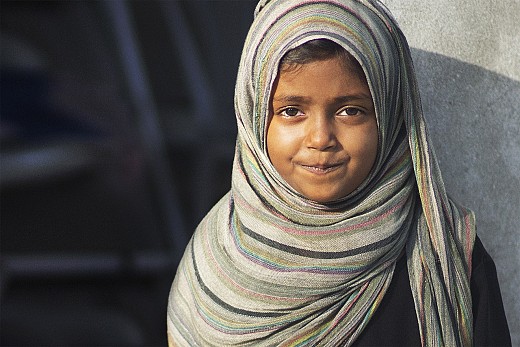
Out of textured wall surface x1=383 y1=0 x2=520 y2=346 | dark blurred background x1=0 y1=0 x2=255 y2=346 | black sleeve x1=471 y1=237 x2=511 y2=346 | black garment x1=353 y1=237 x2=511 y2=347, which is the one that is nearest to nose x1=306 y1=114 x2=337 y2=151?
black garment x1=353 y1=237 x2=511 y2=347

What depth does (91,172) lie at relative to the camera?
5426mm

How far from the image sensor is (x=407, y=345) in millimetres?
1832

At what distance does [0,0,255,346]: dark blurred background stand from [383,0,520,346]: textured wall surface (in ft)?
8.23

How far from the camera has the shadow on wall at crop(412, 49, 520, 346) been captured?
85.3 inches

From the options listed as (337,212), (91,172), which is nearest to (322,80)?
(337,212)

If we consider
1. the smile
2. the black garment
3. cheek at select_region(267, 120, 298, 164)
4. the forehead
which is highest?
the forehead

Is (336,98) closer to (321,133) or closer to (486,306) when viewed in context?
(321,133)

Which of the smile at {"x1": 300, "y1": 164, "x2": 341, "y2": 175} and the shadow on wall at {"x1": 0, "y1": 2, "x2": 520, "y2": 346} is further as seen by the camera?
the shadow on wall at {"x1": 0, "y1": 2, "x2": 520, "y2": 346}

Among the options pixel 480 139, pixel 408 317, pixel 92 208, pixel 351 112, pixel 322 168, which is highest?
pixel 92 208

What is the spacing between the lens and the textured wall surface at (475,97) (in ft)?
7.04

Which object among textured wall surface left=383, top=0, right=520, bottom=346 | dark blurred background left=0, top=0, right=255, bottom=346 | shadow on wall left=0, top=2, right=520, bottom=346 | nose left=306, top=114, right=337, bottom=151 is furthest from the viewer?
dark blurred background left=0, top=0, right=255, bottom=346

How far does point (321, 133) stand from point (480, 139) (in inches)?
26.3

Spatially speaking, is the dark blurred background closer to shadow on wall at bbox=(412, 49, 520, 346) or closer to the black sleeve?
shadow on wall at bbox=(412, 49, 520, 346)

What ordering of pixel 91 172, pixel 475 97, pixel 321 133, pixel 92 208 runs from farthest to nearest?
pixel 92 208
pixel 91 172
pixel 475 97
pixel 321 133
